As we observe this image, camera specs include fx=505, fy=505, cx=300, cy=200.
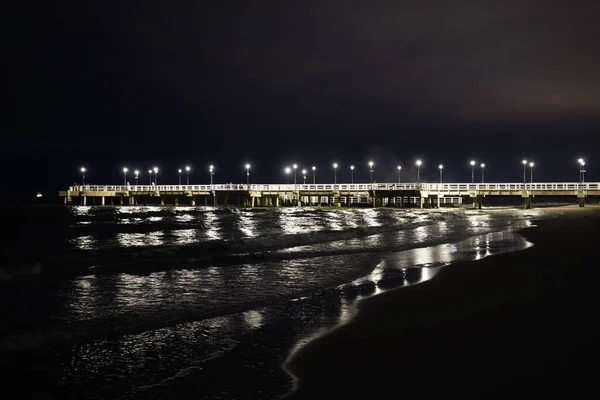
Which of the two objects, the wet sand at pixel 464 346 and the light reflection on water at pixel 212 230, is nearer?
the wet sand at pixel 464 346

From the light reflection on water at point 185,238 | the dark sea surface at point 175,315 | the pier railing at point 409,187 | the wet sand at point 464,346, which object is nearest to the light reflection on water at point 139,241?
the light reflection on water at point 185,238

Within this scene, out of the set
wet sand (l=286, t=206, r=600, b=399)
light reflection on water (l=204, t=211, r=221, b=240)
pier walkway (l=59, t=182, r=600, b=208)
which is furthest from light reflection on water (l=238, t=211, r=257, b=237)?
pier walkway (l=59, t=182, r=600, b=208)

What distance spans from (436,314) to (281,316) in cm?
278

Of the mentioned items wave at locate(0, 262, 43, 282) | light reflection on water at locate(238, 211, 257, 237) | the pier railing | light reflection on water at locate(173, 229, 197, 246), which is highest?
the pier railing

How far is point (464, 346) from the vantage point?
22.6 feet

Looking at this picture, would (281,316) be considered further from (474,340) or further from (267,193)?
(267,193)

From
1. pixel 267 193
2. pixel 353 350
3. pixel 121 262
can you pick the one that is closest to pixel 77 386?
pixel 353 350

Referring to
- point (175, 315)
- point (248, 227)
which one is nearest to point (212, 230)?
point (248, 227)

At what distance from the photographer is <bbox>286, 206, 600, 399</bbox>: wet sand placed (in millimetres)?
5414

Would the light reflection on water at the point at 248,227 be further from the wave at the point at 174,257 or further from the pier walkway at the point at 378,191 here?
the pier walkway at the point at 378,191

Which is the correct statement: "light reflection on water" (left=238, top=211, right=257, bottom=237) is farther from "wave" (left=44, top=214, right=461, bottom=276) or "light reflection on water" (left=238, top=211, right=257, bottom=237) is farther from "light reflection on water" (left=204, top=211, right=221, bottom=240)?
"wave" (left=44, top=214, right=461, bottom=276)

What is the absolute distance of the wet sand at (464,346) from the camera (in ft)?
17.8

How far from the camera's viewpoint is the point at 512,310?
9102mm

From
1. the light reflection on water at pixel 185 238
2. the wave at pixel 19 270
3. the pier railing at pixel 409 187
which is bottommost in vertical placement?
the light reflection on water at pixel 185 238
